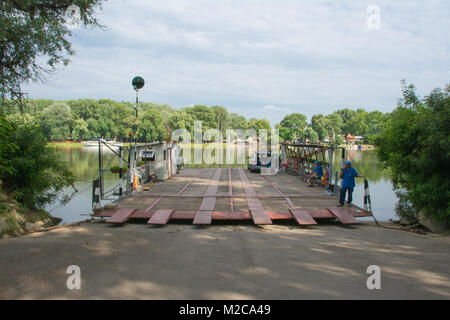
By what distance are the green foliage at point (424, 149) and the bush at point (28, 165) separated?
1496 centimetres

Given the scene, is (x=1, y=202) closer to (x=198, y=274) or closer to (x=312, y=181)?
(x=198, y=274)

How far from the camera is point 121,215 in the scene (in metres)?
9.68

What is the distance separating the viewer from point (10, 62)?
1073 centimetres

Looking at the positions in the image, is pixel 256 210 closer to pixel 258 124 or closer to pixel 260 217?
pixel 260 217

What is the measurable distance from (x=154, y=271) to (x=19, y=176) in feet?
34.0

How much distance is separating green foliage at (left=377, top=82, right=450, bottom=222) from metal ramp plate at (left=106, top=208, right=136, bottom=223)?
387 inches

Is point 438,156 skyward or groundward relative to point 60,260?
skyward

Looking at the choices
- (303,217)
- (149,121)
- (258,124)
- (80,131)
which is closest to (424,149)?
(303,217)

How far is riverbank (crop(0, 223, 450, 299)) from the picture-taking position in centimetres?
456

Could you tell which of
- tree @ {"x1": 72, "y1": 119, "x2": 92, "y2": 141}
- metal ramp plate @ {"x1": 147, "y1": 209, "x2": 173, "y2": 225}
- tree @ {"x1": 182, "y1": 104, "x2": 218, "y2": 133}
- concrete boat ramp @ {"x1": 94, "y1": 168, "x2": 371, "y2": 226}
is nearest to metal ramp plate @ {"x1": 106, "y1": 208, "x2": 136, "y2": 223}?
concrete boat ramp @ {"x1": 94, "y1": 168, "x2": 371, "y2": 226}

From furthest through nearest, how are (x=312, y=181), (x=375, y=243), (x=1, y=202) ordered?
(x=312, y=181) → (x=1, y=202) → (x=375, y=243)

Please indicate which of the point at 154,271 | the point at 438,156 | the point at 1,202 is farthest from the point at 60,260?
the point at 438,156

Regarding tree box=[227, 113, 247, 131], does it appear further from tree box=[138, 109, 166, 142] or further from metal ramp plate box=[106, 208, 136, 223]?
metal ramp plate box=[106, 208, 136, 223]

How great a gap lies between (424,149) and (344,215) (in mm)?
3968
